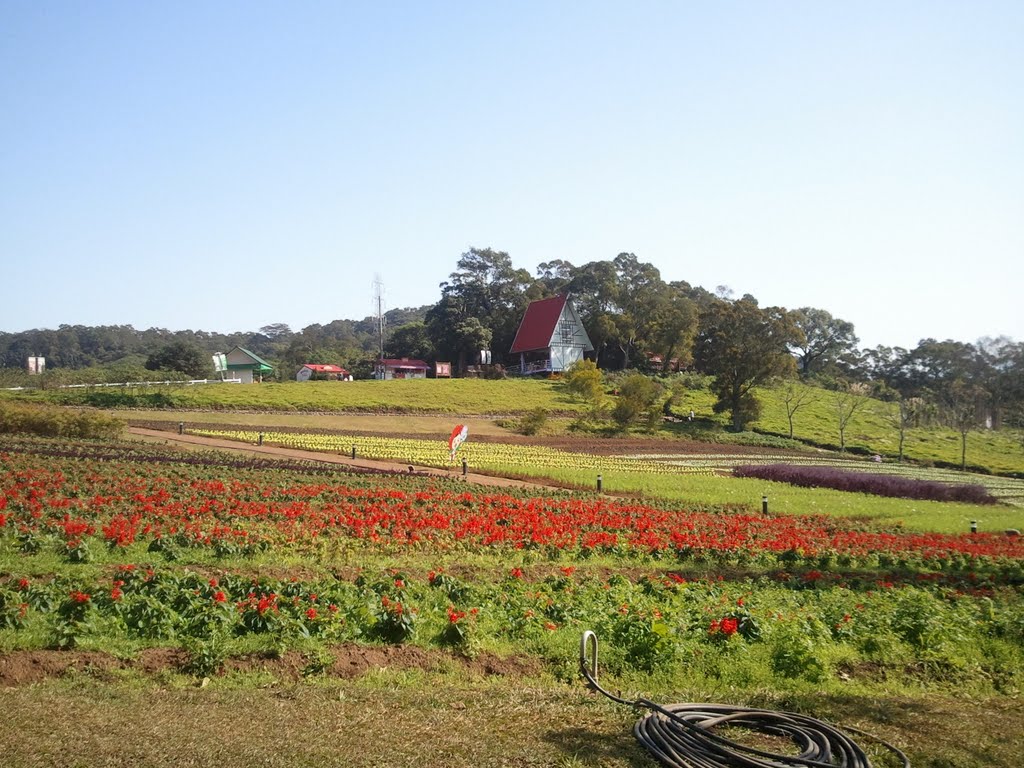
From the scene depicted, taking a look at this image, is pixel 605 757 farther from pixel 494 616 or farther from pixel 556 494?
pixel 556 494

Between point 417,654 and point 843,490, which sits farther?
point 843,490

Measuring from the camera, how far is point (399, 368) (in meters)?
84.1

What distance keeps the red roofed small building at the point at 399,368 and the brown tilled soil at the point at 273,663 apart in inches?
2910

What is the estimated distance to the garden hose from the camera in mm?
5031

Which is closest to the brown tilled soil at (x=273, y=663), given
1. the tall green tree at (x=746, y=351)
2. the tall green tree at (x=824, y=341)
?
the tall green tree at (x=746, y=351)

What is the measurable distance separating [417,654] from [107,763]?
3380 millimetres

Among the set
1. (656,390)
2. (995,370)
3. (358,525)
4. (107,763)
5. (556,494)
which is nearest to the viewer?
(107,763)

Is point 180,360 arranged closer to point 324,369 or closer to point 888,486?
point 324,369

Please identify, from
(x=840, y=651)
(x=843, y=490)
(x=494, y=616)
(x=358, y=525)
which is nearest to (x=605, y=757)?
(x=494, y=616)

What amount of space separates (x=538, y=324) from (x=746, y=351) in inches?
1140

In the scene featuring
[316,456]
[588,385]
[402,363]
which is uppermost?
[402,363]

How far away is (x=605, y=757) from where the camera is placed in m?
5.30

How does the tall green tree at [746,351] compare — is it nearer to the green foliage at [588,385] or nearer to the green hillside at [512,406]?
the green hillside at [512,406]

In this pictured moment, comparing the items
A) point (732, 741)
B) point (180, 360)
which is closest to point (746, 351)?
point (180, 360)
